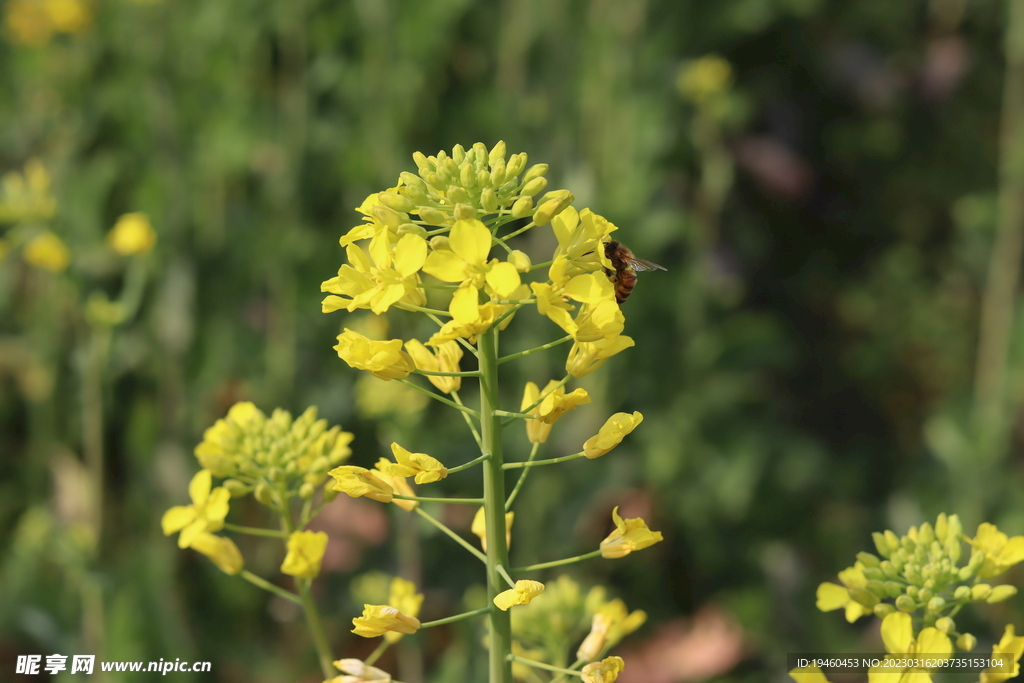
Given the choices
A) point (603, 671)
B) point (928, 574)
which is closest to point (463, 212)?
point (603, 671)

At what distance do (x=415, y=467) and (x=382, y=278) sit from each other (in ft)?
0.74

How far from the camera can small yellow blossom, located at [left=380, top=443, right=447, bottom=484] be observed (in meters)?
0.93

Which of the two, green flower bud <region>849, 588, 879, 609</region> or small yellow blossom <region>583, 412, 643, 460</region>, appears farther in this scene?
green flower bud <region>849, 588, 879, 609</region>

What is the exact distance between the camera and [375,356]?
0.94 meters

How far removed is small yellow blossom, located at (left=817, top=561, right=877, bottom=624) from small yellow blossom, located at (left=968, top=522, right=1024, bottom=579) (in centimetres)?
15

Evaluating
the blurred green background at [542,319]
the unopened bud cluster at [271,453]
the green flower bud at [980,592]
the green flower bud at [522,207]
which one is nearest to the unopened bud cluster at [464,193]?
the green flower bud at [522,207]

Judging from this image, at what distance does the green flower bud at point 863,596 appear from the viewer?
1109mm

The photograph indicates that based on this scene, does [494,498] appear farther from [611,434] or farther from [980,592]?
[980,592]

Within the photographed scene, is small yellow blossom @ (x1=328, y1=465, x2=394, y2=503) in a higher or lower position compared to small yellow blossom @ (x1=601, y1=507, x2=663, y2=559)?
higher

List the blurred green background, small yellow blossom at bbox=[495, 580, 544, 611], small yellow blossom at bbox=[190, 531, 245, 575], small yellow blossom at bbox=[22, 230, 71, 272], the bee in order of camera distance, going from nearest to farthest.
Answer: small yellow blossom at bbox=[495, 580, 544, 611]
small yellow blossom at bbox=[190, 531, 245, 575]
the bee
small yellow blossom at bbox=[22, 230, 71, 272]
the blurred green background

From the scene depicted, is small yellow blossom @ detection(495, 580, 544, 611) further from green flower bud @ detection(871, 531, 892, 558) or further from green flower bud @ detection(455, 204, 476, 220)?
green flower bud @ detection(871, 531, 892, 558)

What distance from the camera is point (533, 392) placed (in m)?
1.10

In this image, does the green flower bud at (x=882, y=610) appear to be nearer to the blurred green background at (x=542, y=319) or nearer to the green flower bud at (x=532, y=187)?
the green flower bud at (x=532, y=187)

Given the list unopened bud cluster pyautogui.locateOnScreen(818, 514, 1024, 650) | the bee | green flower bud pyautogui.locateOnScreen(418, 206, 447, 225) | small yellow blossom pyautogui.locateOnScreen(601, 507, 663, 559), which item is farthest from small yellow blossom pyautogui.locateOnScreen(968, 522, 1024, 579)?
green flower bud pyautogui.locateOnScreen(418, 206, 447, 225)
